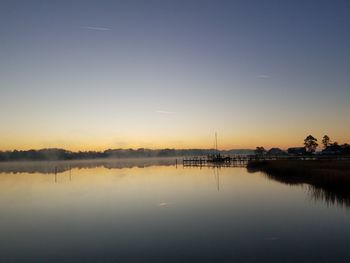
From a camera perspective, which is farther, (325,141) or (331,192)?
(325,141)

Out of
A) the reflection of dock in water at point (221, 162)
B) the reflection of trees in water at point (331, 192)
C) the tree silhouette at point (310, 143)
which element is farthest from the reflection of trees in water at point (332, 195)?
the tree silhouette at point (310, 143)

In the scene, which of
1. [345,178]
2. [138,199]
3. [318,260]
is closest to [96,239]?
[318,260]

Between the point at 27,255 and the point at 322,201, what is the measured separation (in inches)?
810

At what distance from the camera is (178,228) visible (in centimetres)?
1806

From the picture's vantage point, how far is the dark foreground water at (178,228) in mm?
13453

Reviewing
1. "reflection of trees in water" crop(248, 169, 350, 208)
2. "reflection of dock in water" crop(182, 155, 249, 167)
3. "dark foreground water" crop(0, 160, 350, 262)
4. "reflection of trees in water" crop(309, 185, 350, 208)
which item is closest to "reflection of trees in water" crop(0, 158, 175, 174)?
"reflection of dock in water" crop(182, 155, 249, 167)

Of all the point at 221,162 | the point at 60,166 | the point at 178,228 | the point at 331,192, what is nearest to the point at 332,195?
the point at 331,192

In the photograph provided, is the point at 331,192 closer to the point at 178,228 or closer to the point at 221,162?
the point at 178,228

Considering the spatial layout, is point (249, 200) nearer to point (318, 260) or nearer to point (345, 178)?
point (345, 178)

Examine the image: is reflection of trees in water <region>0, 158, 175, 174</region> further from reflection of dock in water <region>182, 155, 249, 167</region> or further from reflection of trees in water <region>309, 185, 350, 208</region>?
reflection of trees in water <region>309, 185, 350, 208</region>

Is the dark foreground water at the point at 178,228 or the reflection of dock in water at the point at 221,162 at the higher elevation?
the reflection of dock in water at the point at 221,162

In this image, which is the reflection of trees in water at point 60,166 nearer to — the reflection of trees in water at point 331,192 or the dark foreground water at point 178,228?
the dark foreground water at point 178,228

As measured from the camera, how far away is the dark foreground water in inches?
530

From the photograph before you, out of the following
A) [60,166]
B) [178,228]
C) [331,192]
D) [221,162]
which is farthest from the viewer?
[60,166]
